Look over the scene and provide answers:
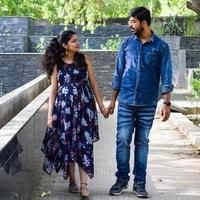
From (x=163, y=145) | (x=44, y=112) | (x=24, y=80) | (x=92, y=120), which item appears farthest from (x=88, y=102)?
(x=24, y=80)

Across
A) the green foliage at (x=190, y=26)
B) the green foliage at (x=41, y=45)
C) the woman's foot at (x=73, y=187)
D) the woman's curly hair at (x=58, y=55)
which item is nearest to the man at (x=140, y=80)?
the woman's curly hair at (x=58, y=55)

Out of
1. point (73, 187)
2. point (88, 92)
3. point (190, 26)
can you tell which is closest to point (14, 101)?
point (73, 187)

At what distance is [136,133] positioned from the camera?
6.05 metres

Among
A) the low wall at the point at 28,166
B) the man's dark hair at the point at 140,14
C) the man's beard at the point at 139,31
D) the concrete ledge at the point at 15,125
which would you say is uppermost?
the man's dark hair at the point at 140,14

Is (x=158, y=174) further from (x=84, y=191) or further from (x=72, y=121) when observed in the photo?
(x=72, y=121)

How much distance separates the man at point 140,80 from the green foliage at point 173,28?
2047cm

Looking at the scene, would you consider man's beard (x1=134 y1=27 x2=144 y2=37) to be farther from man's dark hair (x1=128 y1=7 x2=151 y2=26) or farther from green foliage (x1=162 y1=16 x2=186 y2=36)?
green foliage (x1=162 y1=16 x2=186 y2=36)

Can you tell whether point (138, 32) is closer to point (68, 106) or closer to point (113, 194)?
point (68, 106)

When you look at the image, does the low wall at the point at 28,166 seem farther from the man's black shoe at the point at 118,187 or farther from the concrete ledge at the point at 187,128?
the concrete ledge at the point at 187,128

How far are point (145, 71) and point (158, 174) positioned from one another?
1927 mm

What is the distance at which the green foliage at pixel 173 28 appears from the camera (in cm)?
2627

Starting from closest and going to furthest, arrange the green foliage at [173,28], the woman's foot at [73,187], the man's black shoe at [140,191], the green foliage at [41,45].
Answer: the man's black shoe at [140,191] → the woman's foot at [73,187] → the green foliage at [41,45] → the green foliage at [173,28]

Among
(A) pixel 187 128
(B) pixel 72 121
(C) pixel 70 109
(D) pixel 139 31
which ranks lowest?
(A) pixel 187 128

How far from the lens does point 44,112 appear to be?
738 cm
